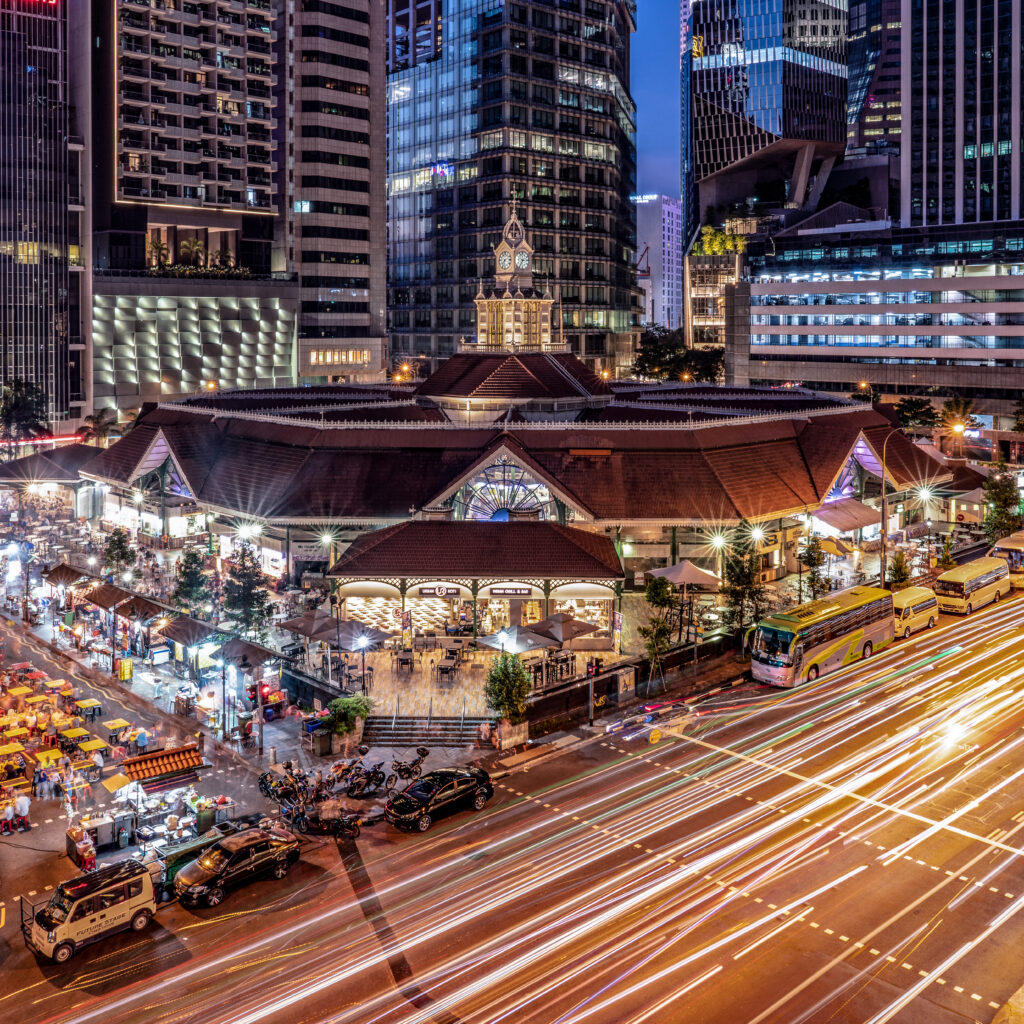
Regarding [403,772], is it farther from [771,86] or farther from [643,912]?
[771,86]

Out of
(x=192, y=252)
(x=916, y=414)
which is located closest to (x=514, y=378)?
(x=916, y=414)

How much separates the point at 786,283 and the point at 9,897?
138 metres

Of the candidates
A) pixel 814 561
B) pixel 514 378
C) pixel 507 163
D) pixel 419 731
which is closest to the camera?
pixel 419 731

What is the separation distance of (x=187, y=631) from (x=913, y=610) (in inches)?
1426

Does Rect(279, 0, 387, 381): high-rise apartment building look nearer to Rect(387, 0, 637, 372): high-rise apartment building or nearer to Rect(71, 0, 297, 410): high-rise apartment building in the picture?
Rect(71, 0, 297, 410): high-rise apartment building

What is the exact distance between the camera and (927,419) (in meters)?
112

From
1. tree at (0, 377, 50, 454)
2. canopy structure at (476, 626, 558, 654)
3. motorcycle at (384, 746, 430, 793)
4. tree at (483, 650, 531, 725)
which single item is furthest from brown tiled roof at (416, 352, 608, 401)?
motorcycle at (384, 746, 430, 793)

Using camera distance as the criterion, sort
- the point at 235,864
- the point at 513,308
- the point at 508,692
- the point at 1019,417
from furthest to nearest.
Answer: the point at 1019,417, the point at 513,308, the point at 508,692, the point at 235,864

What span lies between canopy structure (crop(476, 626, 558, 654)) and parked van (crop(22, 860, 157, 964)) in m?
20.1

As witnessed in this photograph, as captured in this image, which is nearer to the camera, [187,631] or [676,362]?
[187,631]

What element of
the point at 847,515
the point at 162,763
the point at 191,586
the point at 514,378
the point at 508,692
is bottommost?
the point at 162,763

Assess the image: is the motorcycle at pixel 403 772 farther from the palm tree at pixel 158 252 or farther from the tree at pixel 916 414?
the palm tree at pixel 158 252

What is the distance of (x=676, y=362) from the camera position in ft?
537

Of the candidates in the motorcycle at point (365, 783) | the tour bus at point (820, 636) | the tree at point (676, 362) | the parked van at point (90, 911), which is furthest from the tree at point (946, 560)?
the tree at point (676, 362)
